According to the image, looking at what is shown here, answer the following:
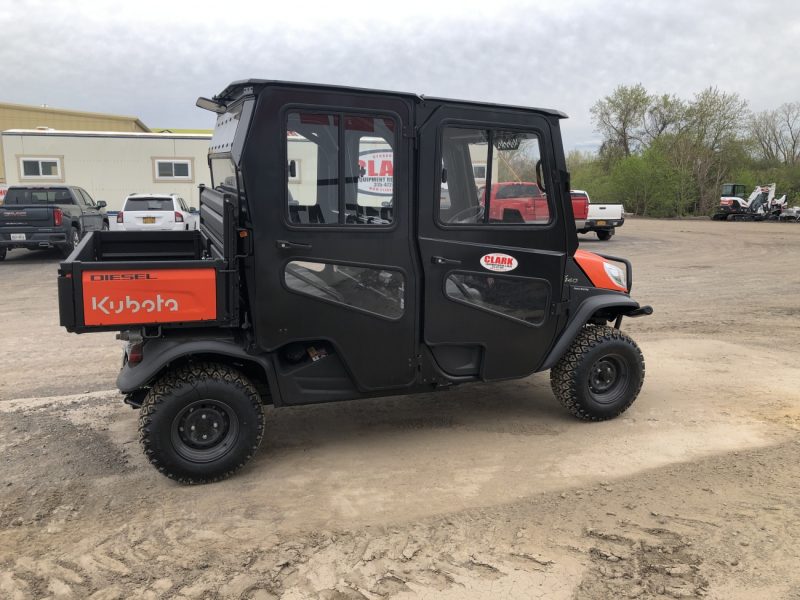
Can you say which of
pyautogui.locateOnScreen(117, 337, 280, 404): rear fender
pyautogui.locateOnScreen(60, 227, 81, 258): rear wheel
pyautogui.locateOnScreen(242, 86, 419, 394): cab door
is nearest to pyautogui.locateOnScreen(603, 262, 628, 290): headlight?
pyautogui.locateOnScreen(242, 86, 419, 394): cab door

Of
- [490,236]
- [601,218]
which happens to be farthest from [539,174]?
[601,218]

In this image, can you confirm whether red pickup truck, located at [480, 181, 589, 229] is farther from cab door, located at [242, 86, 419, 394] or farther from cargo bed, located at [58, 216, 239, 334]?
cargo bed, located at [58, 216, 239, 334]

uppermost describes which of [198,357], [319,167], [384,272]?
[319,167]

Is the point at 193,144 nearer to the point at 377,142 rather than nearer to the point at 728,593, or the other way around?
the point at 377,142

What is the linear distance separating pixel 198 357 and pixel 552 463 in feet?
7.79

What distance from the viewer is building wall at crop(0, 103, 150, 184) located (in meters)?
37.5

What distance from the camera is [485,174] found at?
4.18m

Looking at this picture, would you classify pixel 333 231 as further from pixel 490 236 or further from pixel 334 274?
pixel 490 236

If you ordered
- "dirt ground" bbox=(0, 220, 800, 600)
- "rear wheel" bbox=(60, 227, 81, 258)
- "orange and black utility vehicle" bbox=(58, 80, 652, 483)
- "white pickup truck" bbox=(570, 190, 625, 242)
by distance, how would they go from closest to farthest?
"dirt ground" bbox=(0, 220, 800, 600) → "orange and black utility vehicle" bbox=(58, 80, 652, 483) → "rear wheel" bbox=(60, 227, 81, 258) → "white pickup truck" bbox=(570, 190, 625, 242)

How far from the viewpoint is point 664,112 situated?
2052 inches

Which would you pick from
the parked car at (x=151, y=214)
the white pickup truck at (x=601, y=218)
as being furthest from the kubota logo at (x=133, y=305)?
the white pickup truck at (x=601, y=218)

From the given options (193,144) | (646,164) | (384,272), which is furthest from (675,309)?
(646,164)

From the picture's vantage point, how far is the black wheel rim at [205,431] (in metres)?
3.77

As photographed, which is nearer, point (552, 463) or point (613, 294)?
point (552, 463)
